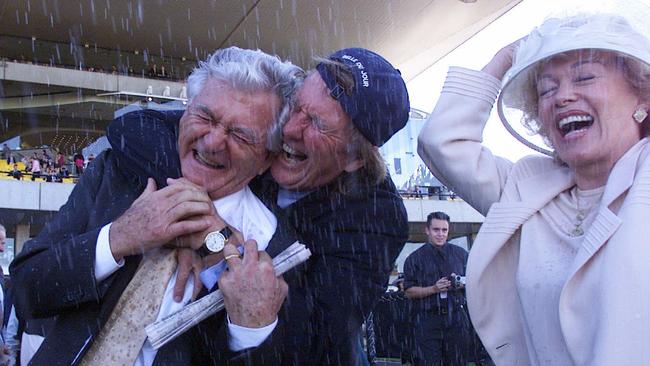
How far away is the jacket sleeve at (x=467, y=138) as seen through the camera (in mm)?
2096

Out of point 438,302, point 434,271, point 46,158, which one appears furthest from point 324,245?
point 46,158

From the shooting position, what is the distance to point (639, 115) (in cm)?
176

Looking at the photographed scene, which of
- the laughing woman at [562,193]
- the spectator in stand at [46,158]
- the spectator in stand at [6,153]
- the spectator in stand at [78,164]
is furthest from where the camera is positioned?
the spectator in stand at [6,153]

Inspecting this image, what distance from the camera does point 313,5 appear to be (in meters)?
21.7

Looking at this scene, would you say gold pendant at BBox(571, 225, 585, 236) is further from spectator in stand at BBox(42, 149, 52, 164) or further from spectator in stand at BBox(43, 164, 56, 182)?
spectator in stand at BBox(42, 149, 52, 164)

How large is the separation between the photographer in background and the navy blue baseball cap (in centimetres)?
567

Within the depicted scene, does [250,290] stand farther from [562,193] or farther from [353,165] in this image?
[562,193]

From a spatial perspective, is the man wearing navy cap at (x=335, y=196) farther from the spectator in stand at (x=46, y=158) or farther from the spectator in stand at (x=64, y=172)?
the spectator in stand at (x=46, y=158)

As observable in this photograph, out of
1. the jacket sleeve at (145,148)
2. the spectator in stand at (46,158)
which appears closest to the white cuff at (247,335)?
the jacket sleeve at (145,148)

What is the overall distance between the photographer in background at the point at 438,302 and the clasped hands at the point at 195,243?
6.05 meters

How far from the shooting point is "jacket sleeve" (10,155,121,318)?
170 centimetres

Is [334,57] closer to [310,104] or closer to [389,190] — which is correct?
[310,104]

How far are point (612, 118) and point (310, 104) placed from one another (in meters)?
0.92

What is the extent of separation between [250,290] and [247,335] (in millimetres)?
131
